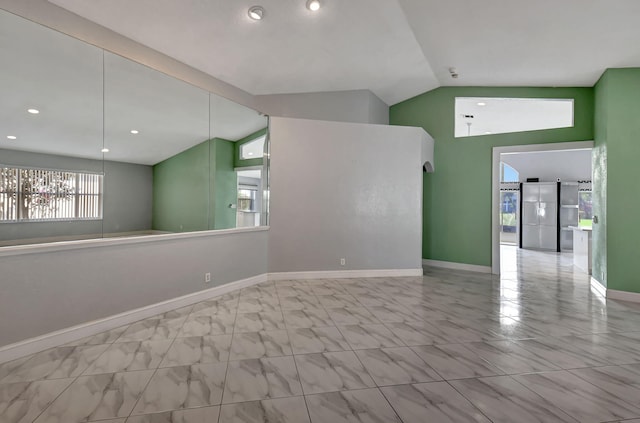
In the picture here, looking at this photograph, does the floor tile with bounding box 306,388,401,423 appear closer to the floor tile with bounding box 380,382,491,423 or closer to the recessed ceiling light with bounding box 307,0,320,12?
the floor tile with bounding box 380,382,491,423

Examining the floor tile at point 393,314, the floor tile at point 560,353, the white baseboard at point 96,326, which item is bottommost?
the floor tile at point 560,353

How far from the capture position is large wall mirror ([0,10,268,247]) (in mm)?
2725

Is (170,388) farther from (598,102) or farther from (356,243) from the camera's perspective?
(598,102)

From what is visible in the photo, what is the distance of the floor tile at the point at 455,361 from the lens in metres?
2.35

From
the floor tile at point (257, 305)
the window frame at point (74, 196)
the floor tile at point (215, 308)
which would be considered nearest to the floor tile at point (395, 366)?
the floor tile at point (257, 305)

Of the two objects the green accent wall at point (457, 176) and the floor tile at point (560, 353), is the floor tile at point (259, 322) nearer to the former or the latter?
the floor tile at point (560, 353)

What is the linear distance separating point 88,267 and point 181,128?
6.73 ft

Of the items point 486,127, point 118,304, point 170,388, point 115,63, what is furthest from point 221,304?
point 486,127

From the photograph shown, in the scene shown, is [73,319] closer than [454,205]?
Yes

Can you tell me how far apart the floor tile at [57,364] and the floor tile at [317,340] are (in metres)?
1.66

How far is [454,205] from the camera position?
643cm

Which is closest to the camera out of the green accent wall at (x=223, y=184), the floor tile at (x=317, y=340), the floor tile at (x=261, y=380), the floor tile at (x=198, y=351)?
the floor tile at (x=261, y=380)

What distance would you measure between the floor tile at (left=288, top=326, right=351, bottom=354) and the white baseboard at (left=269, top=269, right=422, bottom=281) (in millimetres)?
1999

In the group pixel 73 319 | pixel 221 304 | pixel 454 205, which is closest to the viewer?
pixel 73 319
